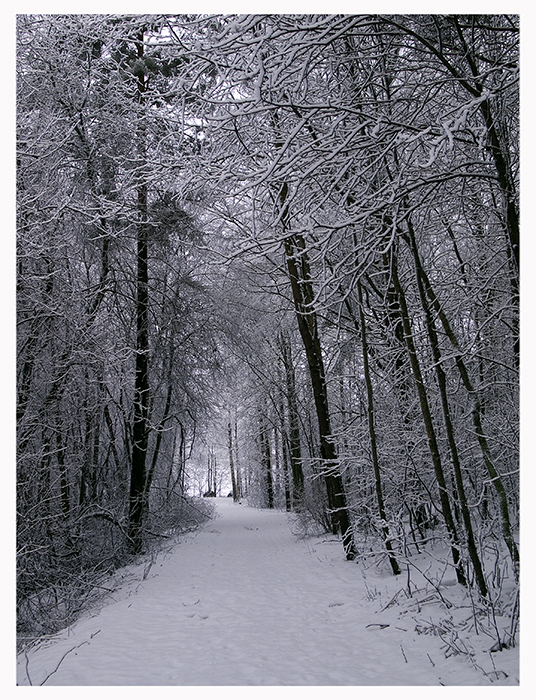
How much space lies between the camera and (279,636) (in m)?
4.15

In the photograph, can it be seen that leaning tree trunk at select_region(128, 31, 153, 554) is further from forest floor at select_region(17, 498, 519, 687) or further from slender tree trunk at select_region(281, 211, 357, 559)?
slender tree trunk at select_region(281, 211, 357, 559)

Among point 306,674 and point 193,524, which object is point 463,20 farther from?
point 193,524

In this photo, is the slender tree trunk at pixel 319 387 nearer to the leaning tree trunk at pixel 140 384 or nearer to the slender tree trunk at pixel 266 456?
the leaning tree trunk at pixel 140 384

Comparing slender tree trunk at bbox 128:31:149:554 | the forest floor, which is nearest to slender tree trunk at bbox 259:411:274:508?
slender tree trunk at bbox 128:31:149:554

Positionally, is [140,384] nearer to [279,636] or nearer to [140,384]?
[140,384]

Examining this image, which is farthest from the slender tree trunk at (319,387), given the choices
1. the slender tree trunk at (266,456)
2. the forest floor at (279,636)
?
the slender tree trunk at (266,456)

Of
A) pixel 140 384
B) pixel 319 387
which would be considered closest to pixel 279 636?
pixel 319 387

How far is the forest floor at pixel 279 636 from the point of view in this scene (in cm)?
317

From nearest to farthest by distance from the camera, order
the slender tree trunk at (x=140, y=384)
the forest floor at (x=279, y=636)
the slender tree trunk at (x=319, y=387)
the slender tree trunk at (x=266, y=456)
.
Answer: the forest floor at (x=279, y=636) < the slender tree trunk at (x=319, y=387) < the slender tree trunk at (x=140, y=384) < the slender tree trunk at (x=266, y=456)

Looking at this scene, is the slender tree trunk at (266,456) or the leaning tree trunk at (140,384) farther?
the slender tree trunk at (266,456)

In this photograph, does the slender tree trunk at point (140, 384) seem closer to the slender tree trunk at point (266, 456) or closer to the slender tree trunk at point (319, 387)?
the slender tree trunk at point (319, 387)

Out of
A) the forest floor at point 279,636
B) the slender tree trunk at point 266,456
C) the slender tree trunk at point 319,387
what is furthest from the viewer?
the slender tree trunk at point 266,456

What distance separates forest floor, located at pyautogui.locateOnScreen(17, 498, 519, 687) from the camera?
3166 millimetres

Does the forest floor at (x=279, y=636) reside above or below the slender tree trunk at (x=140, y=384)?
below
